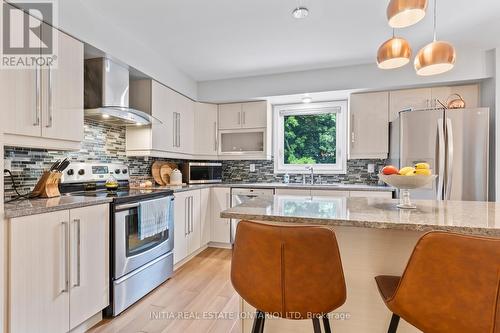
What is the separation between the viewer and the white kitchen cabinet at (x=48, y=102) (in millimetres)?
1553

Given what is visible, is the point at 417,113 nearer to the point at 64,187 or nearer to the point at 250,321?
the point at 250,321

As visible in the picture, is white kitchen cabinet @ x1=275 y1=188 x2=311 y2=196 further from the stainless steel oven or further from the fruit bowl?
the fruit bowl

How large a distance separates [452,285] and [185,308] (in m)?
1.86

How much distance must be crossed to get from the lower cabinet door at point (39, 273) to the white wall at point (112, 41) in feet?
4.57

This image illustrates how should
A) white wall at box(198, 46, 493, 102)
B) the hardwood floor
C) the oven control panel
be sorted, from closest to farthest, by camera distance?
the hardwood floor
the oven control panel
white wall at box(198, 46, 493, 102)

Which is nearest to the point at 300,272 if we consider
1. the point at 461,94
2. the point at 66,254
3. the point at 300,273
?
the point at 300,273

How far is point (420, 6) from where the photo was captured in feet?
3.86

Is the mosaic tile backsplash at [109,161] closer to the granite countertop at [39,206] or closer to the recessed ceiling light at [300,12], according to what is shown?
the granite countertop at [39,206]

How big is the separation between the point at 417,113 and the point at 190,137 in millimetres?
2810

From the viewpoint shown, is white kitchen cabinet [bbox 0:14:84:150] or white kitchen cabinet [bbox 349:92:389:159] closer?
white kitchen cabinet [bbox 0:14:84:150]

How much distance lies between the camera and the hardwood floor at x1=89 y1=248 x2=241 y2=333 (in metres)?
1.80

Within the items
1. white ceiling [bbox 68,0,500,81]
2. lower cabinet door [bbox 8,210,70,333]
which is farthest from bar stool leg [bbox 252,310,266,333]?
white ceiling [bbox 68,0,500,81]

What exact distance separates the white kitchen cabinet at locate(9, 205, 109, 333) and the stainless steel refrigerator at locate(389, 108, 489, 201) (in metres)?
3.09

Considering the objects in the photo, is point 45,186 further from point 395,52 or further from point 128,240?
point 395,52
